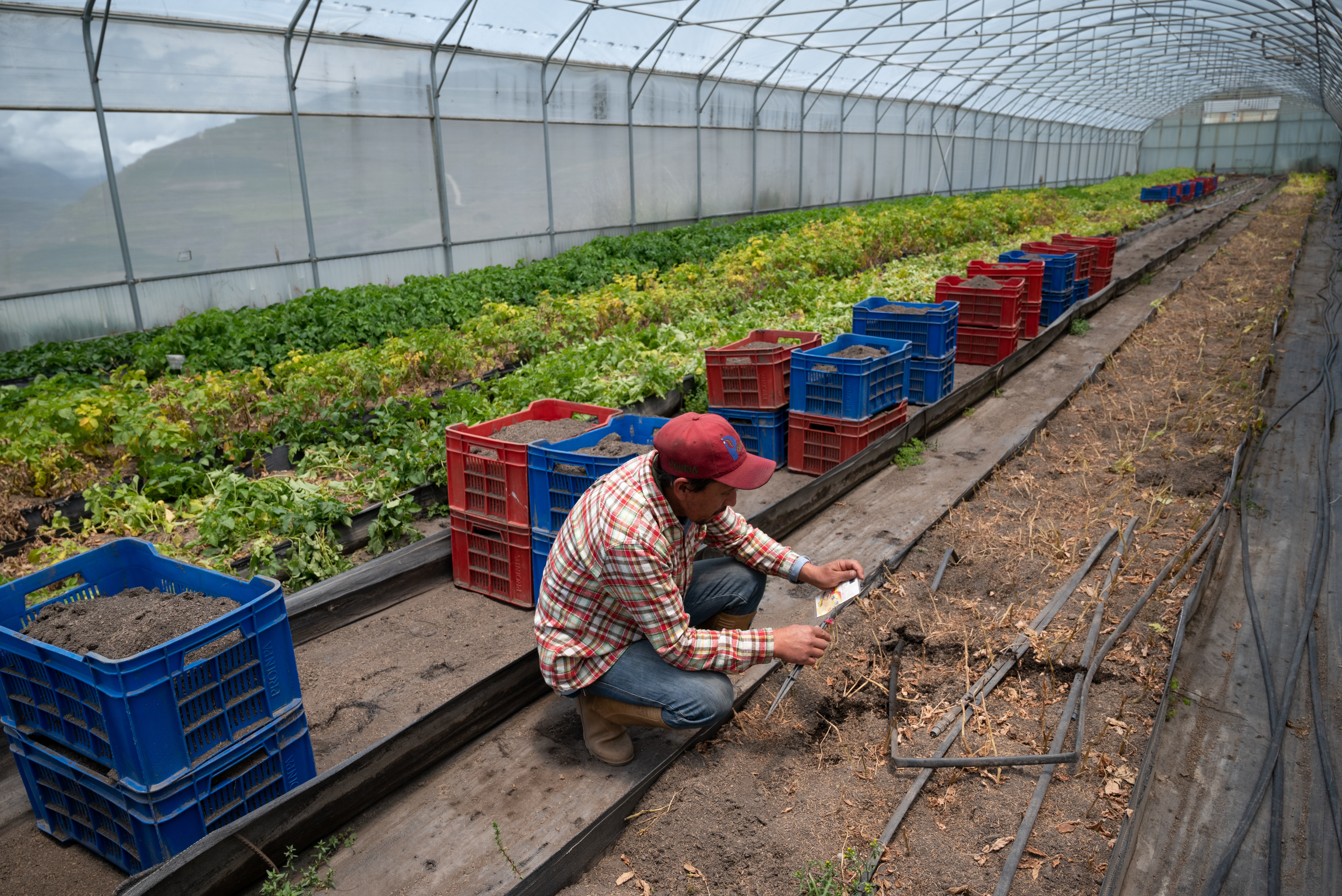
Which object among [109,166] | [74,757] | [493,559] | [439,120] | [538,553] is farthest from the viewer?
[439,120]

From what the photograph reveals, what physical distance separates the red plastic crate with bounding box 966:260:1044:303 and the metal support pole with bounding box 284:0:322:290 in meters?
8.73

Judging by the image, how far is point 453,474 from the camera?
4.66 metres

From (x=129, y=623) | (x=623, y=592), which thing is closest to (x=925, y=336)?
(x=623, y=592)

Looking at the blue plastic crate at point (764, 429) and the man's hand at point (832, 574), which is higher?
the man's hand at point (832, 574)

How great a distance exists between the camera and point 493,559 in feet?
15.4

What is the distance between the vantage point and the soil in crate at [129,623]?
8.88 ft

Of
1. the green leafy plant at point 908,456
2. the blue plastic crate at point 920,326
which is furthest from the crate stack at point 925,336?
the green leafy plant at point 908,456

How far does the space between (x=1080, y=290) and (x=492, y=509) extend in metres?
10.8

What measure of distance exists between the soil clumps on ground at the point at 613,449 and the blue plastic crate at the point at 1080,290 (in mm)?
9584

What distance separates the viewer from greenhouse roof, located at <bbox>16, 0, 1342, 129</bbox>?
12695 millimetres

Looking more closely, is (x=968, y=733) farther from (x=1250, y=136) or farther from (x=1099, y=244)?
(x=1250, y=136)

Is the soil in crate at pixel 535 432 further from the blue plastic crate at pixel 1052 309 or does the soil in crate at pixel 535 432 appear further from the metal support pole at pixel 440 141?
the metal support pole at pixel 440 141

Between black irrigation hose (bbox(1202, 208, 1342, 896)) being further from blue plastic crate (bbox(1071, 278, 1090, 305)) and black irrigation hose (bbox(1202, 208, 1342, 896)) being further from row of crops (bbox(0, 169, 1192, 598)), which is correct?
blue plastic crate (bbox(1071, 278, 1090, 305))

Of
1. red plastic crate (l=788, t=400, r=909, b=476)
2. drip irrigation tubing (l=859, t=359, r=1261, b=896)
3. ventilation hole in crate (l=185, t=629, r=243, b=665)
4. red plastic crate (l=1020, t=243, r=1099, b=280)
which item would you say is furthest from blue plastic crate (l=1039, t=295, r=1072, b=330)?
ventilation hole in crate (l=185, t=629, r=243, b=665)
